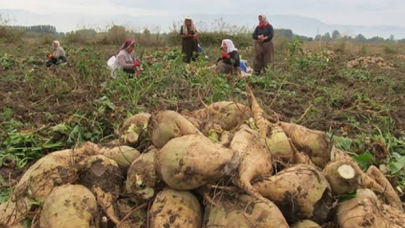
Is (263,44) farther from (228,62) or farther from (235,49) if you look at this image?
(228,62)

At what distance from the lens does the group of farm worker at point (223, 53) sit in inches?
333

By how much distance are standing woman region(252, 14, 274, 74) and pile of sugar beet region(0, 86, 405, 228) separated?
825 cm

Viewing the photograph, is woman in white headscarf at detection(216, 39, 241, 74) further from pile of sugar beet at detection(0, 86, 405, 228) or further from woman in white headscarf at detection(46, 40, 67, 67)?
pile of sugar beet at detection(0, 86, 405, 228)

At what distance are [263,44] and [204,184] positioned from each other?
9.02m

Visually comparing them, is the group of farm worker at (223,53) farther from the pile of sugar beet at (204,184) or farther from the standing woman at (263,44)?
the pile of sugar beet at (204,184)

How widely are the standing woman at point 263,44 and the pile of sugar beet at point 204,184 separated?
27.1ft

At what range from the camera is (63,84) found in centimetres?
772

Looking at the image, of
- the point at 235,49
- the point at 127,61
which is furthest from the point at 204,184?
the point at 235,49

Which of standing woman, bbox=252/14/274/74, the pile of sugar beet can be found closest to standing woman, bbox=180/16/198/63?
standing woman, bbox=252/14/274/74

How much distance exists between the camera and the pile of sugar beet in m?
2.55

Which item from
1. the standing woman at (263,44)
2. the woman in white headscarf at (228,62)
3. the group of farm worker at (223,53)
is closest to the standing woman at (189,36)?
the group of farm worker at (223,53)

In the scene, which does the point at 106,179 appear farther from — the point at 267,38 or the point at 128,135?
the point at 267,38

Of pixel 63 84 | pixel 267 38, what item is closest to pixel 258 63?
pixel 267 38

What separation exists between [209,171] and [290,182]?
47cm
